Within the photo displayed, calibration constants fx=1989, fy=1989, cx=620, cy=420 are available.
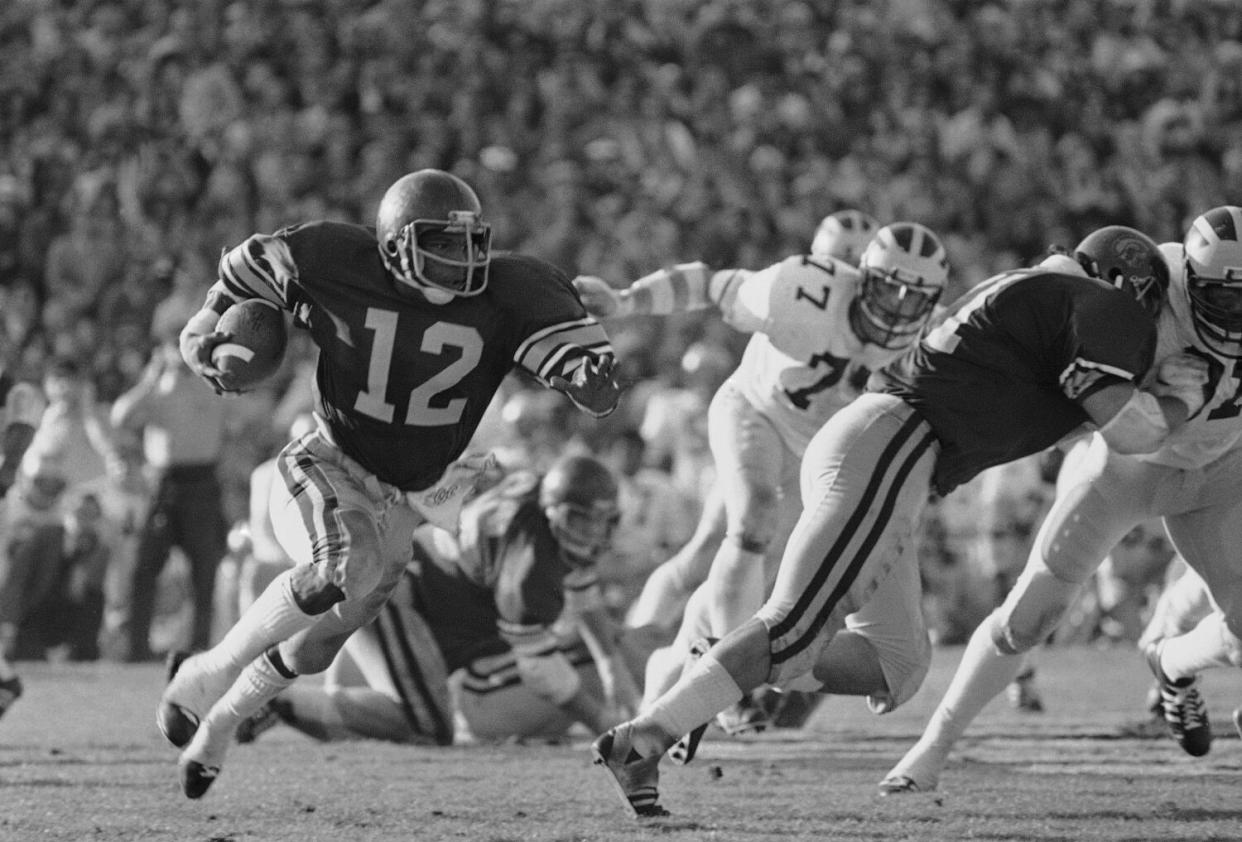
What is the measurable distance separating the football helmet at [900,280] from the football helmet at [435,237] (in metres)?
1.78

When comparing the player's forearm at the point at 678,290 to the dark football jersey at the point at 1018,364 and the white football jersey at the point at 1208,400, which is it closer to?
the dark football jersey at the point at 1018,364

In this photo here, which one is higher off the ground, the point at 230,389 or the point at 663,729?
the point at 230,389

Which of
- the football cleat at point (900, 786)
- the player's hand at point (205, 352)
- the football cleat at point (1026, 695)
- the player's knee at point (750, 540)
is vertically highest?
the player's hand at point (205, 352)

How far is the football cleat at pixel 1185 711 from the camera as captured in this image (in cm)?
634

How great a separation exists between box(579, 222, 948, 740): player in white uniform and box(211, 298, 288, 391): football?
53.1 inches

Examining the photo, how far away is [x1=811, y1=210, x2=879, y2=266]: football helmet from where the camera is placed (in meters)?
8.48

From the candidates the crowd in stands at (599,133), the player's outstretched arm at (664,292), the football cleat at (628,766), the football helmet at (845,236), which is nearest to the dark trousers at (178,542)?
the crowd in stands at (599,133)

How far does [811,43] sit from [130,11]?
17.3 ft

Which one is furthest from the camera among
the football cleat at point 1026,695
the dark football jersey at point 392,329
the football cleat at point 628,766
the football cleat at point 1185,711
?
the football cleat at point 1026,695

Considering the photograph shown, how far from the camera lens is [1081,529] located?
5.73m

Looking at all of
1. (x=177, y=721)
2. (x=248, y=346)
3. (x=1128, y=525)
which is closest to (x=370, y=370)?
(x=248, y=346)

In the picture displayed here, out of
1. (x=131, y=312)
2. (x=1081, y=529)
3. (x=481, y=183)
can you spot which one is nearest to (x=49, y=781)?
(x=1081, y=529)

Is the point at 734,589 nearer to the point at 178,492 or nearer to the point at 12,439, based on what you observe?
the point at 12,439

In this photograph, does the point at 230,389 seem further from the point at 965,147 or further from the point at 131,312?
the point at 965,147
